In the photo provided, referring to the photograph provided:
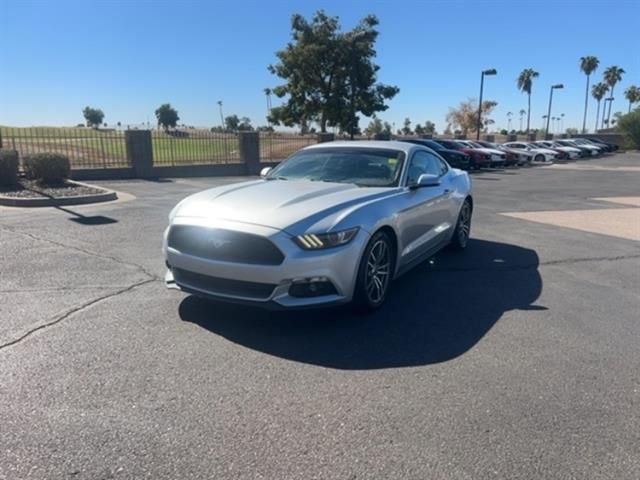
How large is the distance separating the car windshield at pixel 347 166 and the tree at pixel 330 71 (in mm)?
30826

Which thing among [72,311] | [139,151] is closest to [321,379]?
[72,311]

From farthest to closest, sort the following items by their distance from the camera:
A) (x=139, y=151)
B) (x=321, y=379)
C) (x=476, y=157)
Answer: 1. (x=476, y=157)
2. (x=139, y=151)
3. (x=321, y=379)

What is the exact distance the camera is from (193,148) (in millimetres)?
19328

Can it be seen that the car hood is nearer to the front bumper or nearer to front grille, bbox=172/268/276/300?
the front bumper

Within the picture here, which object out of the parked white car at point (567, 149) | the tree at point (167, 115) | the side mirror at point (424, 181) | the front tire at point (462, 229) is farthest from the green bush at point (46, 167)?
the tree at point (167, 115)

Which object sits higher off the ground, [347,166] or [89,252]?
[347,166]

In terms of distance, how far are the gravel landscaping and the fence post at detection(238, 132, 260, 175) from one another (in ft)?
30.3

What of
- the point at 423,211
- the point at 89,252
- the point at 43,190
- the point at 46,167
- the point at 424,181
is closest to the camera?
the point at 424,181

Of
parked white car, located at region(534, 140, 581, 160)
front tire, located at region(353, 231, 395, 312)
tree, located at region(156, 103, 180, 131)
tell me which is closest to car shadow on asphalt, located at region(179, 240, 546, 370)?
front tire, located at region(353, 231, 395, 312)

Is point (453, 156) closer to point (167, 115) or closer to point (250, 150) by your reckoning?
point (250, 150)

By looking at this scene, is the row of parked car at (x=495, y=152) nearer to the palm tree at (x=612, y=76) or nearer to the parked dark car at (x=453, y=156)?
the parked dark car at (x=453, y=156)

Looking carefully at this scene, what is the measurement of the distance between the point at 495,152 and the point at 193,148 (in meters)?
16.7

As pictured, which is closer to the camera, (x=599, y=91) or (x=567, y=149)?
(x=567, y=149)

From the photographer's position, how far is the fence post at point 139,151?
57.1 ft
